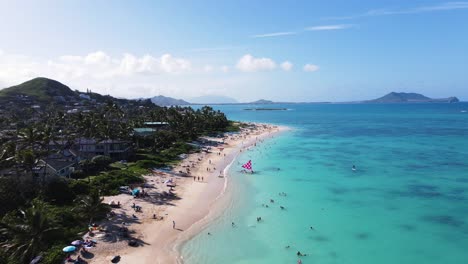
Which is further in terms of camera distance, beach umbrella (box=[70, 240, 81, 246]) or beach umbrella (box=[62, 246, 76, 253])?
beach umbrella (box=[70, 240, 81, 246])

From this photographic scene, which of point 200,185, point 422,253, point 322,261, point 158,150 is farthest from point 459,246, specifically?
point 158,150

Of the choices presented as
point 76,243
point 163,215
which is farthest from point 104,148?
point 76,243

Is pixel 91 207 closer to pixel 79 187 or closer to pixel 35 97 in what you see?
pixel 79 187

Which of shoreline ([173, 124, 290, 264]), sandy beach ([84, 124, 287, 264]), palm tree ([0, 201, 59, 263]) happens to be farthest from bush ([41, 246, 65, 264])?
shoreline ([173, 124, 290, 264])

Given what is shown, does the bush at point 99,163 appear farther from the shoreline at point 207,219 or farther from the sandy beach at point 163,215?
the shoreline at point 207,219

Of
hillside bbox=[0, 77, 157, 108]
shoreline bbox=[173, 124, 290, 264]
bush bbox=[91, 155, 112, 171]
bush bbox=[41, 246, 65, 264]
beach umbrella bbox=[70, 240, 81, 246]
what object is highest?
hillside bbox=[0, 77, 157, 108]

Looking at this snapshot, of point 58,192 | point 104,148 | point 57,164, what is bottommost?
point 58,192

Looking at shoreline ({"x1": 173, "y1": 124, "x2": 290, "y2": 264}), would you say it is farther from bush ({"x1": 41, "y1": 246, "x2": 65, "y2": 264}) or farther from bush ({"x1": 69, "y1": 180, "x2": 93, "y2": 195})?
bush ({"x1": 69, "y1": 180, "x2": 93, "y2": 195})

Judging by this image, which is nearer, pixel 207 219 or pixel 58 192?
pixel 207 219

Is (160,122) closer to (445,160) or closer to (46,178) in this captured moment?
(46,178)
